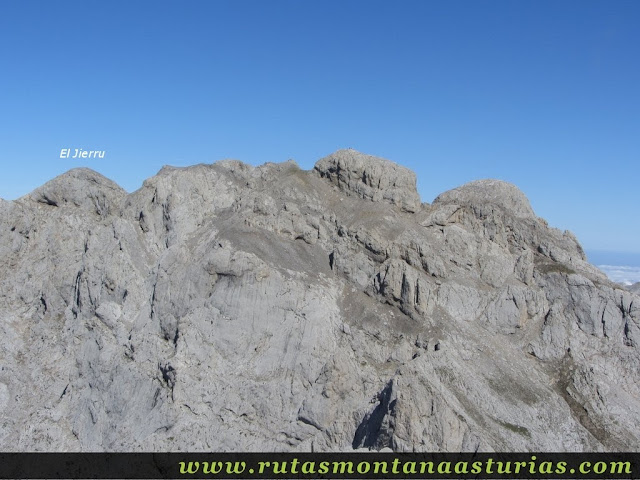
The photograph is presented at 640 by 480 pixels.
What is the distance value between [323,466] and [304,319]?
13.9 m

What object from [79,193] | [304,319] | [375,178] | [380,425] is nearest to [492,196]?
[375,178]

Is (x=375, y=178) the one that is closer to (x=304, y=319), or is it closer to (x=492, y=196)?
(x=492, y=196)

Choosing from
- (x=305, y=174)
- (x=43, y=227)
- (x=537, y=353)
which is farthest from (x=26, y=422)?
(x=537, y=353)

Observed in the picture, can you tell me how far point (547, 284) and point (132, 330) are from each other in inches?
1720

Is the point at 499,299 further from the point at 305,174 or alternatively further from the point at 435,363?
the point at 305,174

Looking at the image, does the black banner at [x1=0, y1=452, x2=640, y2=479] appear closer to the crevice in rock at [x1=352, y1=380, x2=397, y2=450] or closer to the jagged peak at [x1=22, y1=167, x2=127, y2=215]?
the crevice in rock at [x1=352, y1=380, x2=397, y2=450]

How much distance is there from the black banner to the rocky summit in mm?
928

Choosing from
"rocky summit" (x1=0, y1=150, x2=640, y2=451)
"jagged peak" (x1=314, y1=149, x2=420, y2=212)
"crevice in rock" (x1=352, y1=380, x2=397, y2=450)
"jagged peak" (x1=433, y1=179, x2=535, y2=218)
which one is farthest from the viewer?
"jagged peak" (x1=433, y1=179, x2=535, y2=218)

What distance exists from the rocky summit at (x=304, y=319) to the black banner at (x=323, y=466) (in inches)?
36.5

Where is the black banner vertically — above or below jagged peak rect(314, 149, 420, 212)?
below

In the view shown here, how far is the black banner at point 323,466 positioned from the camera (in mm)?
40312

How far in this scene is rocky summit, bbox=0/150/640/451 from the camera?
48.2 m

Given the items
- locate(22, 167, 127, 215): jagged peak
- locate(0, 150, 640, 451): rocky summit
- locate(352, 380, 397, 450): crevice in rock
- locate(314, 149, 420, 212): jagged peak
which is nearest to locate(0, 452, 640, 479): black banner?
locate(0, 150, 640, 451): rocky summit

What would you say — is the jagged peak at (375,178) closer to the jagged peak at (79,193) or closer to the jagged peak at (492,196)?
the jagged peak at (492,196)
